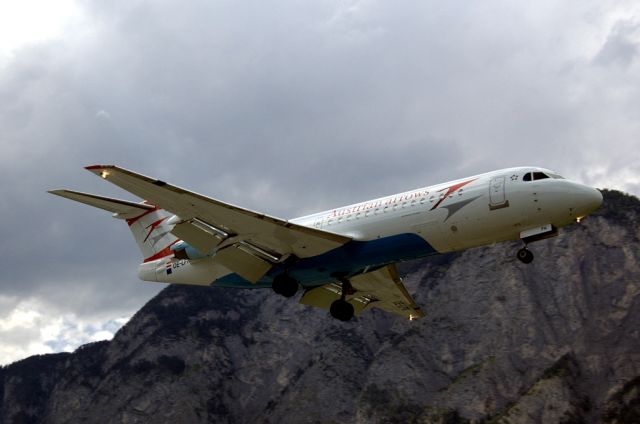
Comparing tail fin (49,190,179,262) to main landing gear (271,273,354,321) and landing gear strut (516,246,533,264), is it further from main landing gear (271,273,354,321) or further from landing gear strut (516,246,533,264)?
landing gear strut (516,246,533,264)

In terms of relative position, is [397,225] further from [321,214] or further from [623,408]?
[623,408]

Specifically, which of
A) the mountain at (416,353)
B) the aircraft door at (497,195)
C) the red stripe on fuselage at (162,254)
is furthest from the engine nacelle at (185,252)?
the mountain at (416,353)

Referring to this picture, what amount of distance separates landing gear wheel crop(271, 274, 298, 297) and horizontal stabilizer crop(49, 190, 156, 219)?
8.18 meters

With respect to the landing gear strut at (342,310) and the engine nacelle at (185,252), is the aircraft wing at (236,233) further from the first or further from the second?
the landing gear strut at (342,310)

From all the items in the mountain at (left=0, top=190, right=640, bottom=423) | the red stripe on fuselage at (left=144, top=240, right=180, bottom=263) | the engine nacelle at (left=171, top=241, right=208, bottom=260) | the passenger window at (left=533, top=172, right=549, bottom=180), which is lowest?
the engine nacelle at (left=171, top=241, right=208, bottom=260)

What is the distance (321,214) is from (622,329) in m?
54.5

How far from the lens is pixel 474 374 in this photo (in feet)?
266

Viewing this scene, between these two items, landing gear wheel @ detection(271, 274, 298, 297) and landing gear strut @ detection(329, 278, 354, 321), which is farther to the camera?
landing gear strut @ detection(329, 278, 354, 321)

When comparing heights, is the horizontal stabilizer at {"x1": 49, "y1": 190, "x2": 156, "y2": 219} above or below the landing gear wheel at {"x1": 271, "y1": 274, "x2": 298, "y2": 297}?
above

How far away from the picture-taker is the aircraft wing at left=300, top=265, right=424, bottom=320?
38.4 meters

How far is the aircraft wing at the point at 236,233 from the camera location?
102 feet

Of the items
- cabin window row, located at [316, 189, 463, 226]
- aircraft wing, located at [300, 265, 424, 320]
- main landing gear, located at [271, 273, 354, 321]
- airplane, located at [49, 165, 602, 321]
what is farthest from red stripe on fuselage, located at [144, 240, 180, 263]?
cabin window row, located at [316, 189, 463, 226]

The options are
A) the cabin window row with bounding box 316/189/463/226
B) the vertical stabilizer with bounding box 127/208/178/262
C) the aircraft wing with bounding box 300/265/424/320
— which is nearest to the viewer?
the cabin window row with bounding box 316/189/463/226

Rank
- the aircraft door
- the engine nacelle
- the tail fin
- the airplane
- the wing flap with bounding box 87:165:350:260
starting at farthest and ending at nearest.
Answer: the tail fin
the engine nacelle
the aircraft door
the airplane
the wing flap with bounding box 87:165:350:260
